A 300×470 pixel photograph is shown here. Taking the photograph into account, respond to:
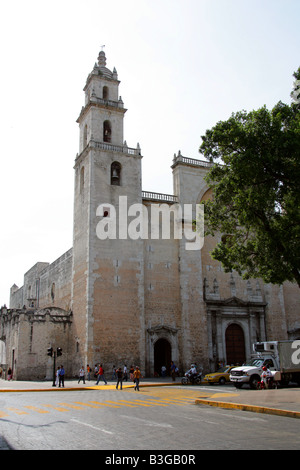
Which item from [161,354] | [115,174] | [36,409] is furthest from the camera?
[115,174]

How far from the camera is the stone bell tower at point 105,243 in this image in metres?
29.6

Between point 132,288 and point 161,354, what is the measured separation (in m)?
5.49

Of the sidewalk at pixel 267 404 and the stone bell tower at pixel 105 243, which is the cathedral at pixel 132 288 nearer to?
the stone bell tower at pixel 105 243

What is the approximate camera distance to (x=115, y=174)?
33125 mm

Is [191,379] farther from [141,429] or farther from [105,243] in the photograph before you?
[141,429]

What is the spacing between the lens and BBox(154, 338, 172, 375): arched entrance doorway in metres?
31.8

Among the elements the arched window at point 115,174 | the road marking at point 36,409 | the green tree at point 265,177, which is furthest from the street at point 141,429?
the arched window at point 115,174

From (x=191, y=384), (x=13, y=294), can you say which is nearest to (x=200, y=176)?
(x=191, y=384)

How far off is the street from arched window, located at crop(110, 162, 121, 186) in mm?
21484

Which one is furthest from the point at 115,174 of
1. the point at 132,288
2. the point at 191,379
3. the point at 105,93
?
the point at 191,379

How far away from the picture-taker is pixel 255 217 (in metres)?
18.2

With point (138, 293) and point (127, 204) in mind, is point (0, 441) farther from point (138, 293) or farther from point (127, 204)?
point (127, 204)

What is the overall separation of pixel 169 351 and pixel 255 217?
1679 centimetres

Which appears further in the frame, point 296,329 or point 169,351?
point 296,329
